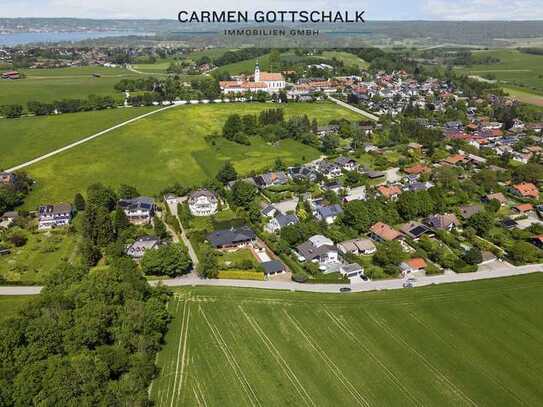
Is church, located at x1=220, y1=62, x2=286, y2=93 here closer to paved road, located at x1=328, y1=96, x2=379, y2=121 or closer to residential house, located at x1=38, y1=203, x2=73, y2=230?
paved road, located at x1=328, y1=96, x2=379, y2=121

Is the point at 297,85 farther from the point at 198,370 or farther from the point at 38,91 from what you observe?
the point at 198,370

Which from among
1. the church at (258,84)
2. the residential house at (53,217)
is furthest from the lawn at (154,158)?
the church at (258,84)

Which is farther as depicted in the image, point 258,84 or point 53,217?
point 258,84

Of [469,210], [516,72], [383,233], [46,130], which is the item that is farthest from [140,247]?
[516,72]

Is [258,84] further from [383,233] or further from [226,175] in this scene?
[383,233]

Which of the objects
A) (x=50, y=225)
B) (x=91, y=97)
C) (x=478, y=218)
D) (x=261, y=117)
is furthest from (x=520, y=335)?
(x=91, y=97)

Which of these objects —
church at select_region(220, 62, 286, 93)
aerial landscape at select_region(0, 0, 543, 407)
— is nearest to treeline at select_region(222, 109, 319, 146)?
aerial landscape at select_region(0, 0, 543, 407)

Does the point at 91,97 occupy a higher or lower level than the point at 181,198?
higher

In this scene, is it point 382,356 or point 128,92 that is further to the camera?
point 128,92
